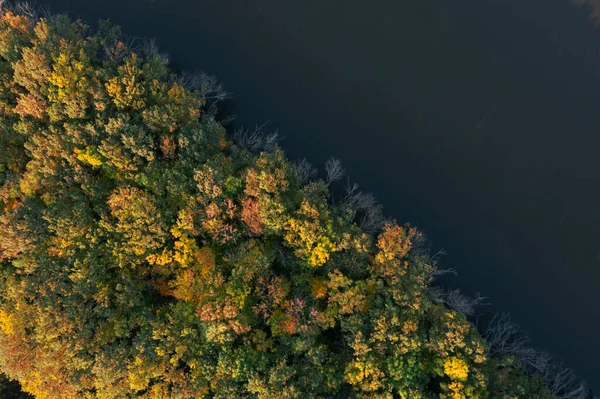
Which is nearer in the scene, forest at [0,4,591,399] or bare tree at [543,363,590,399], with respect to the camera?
forest at [0,4,591,399]

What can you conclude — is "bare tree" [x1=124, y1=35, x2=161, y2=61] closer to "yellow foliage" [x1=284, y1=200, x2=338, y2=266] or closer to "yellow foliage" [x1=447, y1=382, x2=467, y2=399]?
"yellow foliage" [x1=284, y1=200, x2=338, y2=266]

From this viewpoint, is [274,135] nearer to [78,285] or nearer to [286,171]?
[286,171]

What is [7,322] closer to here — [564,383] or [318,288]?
[318,288]

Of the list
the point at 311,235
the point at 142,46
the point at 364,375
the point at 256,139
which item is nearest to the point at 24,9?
the point at 142,46

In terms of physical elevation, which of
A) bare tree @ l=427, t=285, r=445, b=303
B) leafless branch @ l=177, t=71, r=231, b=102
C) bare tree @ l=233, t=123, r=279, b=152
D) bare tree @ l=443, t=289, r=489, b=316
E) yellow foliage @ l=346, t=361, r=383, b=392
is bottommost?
yellow foliage @ l=346, t=361, r=383, b=392

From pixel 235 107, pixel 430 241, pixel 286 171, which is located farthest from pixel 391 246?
pixel 235 107

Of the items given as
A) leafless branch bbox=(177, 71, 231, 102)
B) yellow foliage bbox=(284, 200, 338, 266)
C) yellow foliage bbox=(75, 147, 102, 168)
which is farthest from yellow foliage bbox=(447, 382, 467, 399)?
yellow foliage bbox=(75, 147, 102, 168)
